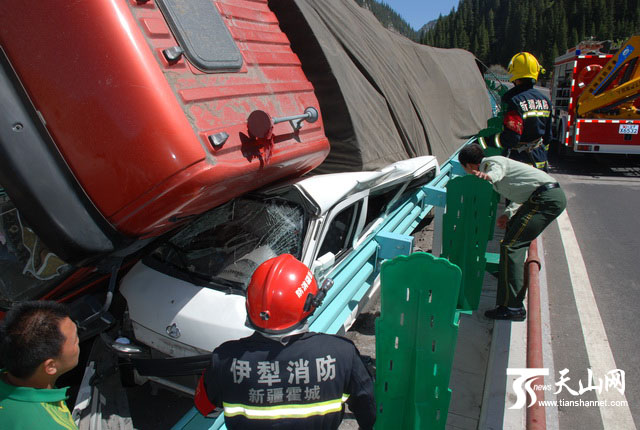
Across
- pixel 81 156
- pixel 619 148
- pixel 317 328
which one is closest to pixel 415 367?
pixel 317 328

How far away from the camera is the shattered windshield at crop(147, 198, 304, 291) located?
3.24 metres

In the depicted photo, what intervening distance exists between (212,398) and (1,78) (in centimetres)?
220

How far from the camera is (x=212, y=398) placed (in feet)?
6.31

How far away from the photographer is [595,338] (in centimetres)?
430

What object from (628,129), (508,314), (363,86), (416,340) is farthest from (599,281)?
(628,129)

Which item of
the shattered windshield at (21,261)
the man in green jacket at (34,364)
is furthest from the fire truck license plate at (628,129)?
the man in green jacket at (34,364)

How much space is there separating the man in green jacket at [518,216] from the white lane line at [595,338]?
676 millimetres

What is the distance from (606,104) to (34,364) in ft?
39.1

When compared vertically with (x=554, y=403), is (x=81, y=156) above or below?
above

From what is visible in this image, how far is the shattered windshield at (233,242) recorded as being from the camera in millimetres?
3236

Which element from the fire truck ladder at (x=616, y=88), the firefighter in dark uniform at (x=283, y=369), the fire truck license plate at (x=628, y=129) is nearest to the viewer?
the firefighter in dark uniform at (x=283, y=369)

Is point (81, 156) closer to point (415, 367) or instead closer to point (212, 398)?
point (212, 398)

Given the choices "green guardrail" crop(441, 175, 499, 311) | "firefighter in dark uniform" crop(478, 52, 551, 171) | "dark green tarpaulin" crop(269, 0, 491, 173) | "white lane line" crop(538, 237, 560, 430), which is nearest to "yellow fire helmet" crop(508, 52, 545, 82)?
"firefighter in dark uniform" crop(478, 52, 551, 171)

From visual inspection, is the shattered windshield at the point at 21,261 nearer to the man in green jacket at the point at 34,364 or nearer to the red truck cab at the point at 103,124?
the red truck cab at the point at 103,124
